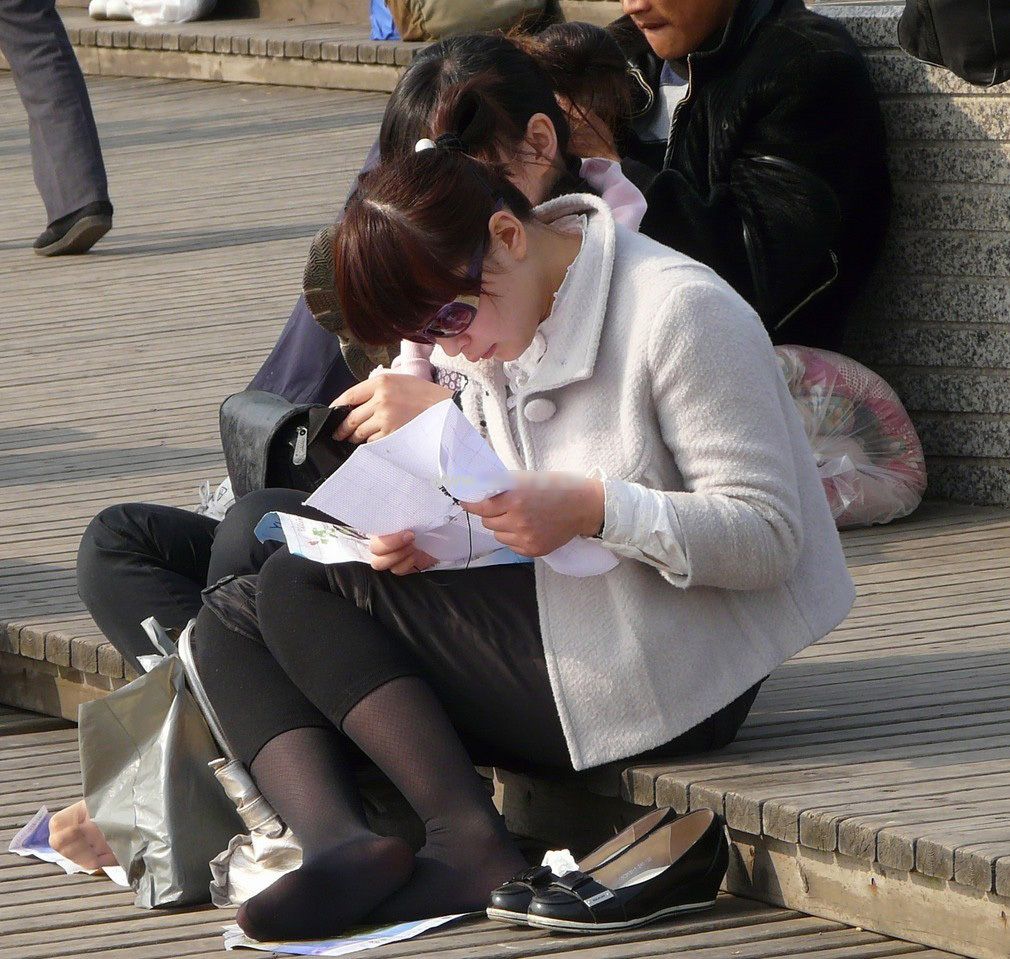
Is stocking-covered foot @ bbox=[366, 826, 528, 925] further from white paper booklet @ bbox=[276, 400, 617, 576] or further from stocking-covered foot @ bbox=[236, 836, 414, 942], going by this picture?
white paper booklet @ bbox=[276, 400, 617, 576]

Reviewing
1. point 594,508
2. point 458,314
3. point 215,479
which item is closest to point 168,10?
point 215,479

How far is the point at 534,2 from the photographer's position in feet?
26.9

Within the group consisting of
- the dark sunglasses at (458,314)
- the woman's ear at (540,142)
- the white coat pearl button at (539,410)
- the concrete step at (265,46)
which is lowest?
the concrete step at (265,46)

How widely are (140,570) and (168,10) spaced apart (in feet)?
24.6

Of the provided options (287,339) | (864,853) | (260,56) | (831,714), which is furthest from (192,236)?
(864,853)

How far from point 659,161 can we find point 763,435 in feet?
6.06

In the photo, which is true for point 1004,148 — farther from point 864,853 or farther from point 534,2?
point 534,2

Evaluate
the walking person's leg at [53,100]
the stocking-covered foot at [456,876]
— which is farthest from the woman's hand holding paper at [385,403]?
the walking person's leg at [53,100]

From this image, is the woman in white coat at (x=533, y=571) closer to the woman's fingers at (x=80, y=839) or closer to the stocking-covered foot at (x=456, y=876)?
the stocking-covered foot at (x=456, y=876)

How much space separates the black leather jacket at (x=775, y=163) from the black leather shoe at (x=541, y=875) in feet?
5.53

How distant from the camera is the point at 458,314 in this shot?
265 centimetres

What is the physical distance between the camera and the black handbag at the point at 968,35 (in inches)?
130

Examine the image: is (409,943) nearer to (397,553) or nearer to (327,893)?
(327,893)

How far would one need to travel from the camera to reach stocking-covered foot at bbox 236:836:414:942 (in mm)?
2637
